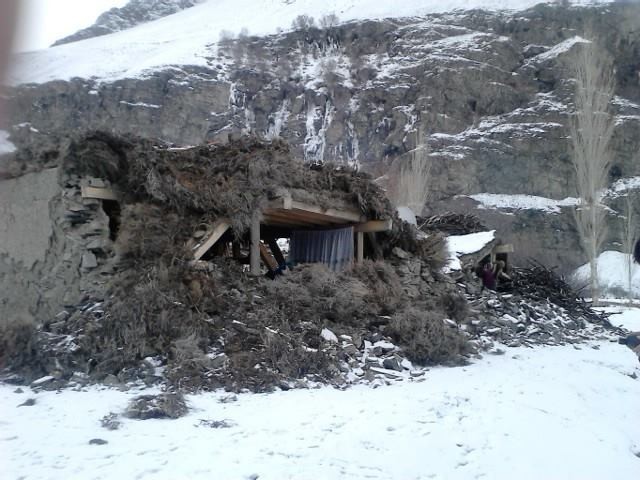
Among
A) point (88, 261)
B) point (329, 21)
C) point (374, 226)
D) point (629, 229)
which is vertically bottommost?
point (629, 229)

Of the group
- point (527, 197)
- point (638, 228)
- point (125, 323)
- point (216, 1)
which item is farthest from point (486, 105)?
point (216, 1)

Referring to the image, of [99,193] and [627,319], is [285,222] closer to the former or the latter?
[99,193]

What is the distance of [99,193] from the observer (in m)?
8.10

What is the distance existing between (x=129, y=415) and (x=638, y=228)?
129ft

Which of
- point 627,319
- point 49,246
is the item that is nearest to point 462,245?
point 627,319

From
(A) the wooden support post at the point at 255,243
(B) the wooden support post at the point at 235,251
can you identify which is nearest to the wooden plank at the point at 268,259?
(B) the wooden support post at the point at 235,251

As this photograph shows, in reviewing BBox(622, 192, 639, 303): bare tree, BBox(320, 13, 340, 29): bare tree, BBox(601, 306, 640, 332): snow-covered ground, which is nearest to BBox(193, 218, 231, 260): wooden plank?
BBox(601, 306, 640, 332): snow-covered ground

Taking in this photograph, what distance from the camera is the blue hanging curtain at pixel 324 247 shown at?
37.4 ft

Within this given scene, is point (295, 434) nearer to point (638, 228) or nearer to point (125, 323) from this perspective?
point (125, 323)

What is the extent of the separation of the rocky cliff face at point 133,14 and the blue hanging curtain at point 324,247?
6440 cm

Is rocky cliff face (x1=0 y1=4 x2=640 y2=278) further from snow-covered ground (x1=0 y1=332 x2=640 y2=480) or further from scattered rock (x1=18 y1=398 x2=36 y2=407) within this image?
scattered rock (x1=18 y1=398 x2=36 y2=407)

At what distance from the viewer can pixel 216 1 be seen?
9062 centimetres

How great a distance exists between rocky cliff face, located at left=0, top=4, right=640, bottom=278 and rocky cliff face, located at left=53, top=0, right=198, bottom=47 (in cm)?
2875

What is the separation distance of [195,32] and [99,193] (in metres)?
62.9
